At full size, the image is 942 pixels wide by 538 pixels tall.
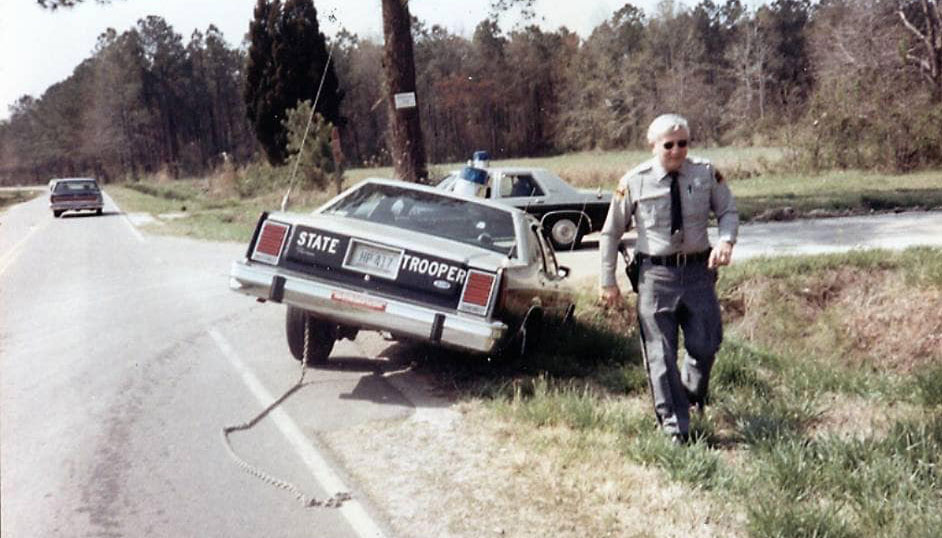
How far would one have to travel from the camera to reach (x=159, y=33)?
59375 millimetres

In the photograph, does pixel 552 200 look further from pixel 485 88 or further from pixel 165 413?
pixel 485 88

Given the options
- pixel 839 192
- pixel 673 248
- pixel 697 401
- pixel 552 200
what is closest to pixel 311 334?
pixel 697 401

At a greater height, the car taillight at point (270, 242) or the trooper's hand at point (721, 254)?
the car taillight at point (270, 242)

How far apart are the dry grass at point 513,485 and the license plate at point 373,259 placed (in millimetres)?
1086

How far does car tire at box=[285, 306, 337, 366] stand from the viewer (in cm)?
655

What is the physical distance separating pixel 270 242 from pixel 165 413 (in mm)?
1352

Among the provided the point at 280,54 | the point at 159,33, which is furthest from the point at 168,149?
the point at 280,54

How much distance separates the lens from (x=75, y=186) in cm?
3017

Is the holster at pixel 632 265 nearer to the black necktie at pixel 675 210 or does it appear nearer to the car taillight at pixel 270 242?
the black necktie at pixel 675 210

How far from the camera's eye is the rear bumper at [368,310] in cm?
553

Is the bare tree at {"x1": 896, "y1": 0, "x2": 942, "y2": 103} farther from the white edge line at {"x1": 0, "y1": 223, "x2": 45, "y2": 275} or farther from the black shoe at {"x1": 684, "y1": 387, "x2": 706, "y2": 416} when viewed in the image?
the black shoe at {"x1": 684, "y1": 387, "x2": 706, "y2": 416}

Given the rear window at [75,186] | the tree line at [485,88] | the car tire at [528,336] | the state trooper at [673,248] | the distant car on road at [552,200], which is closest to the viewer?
the state trooper at [673,248]

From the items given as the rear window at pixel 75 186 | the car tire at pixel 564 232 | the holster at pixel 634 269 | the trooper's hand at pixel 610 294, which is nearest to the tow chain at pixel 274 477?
the trooper's hand at pixel 610 294

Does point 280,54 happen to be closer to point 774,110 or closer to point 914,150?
point 774,110
